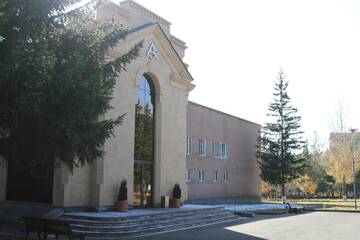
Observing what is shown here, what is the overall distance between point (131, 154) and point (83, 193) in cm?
349

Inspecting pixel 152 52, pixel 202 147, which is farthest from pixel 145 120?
pixel 202 147

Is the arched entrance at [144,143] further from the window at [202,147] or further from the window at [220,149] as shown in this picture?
the window at [220,149]

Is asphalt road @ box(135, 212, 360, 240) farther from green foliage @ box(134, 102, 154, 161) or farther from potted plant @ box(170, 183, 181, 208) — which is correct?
green foliage @ box(134, 102, 154, 161)

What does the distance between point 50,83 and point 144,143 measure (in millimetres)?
13676

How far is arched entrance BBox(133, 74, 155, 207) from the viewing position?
2455cm

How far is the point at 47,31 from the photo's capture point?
13.3m

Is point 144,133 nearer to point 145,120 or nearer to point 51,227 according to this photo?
point 145,120

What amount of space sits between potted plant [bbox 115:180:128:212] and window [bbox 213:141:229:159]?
1813 centimetres

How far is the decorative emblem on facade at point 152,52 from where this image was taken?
2575 cm

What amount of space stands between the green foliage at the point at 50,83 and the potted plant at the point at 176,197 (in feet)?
40.5

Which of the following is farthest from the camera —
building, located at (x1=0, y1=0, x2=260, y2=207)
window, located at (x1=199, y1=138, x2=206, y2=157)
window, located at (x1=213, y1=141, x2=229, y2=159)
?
window, located at (x1=213, y1=141, x2=229, y2=159)

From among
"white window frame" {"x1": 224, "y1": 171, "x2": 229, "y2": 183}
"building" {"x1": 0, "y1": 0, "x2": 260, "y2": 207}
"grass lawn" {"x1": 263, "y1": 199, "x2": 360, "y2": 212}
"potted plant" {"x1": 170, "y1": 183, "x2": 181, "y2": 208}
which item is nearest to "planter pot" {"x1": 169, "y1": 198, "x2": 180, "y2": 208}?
"potted plant" {"x1": 170, "y1": 183, "x2": 181, "y2": 208}

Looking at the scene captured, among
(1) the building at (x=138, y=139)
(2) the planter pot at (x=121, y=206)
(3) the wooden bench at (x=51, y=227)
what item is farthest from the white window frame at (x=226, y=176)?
(3) the wooden bench at (x=51, y=227)

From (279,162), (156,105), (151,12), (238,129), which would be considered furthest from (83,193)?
(279,162)
